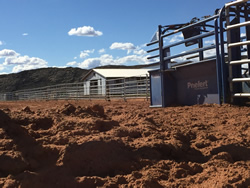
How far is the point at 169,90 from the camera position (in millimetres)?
7973

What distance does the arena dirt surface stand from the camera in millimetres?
2672

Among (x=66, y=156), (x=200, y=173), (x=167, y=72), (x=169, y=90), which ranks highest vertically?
(x=167, y=72)

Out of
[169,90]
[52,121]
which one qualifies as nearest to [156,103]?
[169,90]

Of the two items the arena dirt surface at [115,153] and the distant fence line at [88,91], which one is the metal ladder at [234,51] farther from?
the distant fence line at [88,91]

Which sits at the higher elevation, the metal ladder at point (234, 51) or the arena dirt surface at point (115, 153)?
the metal ladder at point (234, 51)

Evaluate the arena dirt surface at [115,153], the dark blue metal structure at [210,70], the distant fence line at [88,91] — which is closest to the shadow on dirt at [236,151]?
the arena dirt surface at [115,153]

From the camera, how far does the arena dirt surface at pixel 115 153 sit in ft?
8.77

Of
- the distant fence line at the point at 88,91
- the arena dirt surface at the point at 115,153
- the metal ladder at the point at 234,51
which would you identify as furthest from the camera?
the distant fence line at the point at 88,91

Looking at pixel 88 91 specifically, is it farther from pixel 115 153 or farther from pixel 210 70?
pixel 115 153

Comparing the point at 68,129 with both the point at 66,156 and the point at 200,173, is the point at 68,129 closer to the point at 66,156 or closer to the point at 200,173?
the point at 66,156

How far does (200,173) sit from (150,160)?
1.72 feet

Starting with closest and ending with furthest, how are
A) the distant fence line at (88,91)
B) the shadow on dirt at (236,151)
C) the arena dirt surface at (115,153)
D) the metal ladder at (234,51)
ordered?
1. the arena dirt surface at (115,153)
2. the shadow on dirt at (236,151)
3. the metal ladder at (234,51)
4. the distant fence line at (88,91)

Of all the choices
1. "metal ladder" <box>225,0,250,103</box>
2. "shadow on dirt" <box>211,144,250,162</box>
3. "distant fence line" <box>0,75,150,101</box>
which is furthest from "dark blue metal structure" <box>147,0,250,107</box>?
"distant fence line" <box>0,75,150,101</box>

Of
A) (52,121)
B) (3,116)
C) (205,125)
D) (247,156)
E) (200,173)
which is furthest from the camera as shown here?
(205,125)
